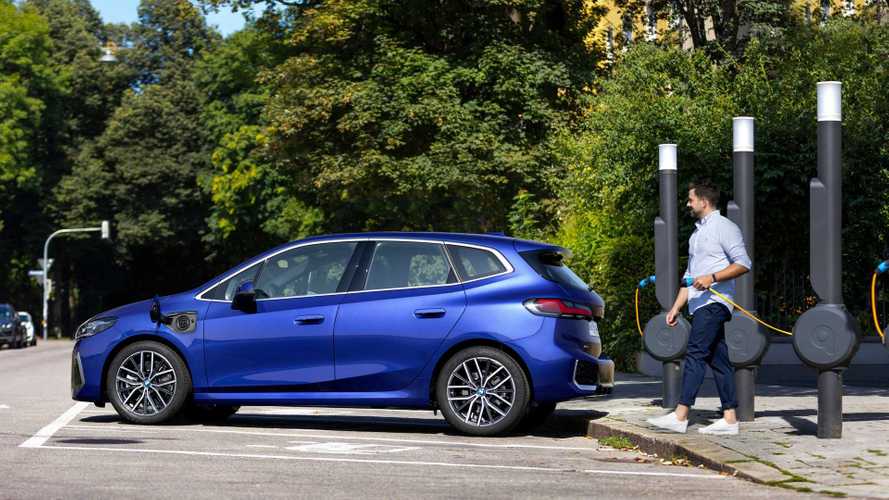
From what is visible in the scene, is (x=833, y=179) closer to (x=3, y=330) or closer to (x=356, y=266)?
(x=356, y=266)

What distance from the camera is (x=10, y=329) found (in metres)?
48.3

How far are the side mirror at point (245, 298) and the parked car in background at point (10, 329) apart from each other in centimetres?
3697

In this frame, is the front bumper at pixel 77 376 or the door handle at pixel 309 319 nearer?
the door handle at pixel 309 319

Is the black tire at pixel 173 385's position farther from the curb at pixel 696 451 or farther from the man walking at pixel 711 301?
the man walking at pixel 711 301

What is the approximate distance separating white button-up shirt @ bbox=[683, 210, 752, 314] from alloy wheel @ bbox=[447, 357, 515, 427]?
64.9 inches

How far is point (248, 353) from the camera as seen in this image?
1255 cm

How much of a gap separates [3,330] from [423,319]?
1507 inches

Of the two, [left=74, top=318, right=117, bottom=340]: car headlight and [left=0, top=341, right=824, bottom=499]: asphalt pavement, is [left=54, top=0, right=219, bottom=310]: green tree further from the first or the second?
[left=0, top=341, right=824, bottom=499]: asphalt pavement

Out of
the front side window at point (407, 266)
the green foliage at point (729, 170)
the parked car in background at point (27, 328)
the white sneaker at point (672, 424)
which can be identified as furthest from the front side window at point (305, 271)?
the parked car in background at point (27, 328)

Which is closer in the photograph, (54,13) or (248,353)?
(248,353)

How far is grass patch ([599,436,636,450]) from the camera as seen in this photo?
36.8ft

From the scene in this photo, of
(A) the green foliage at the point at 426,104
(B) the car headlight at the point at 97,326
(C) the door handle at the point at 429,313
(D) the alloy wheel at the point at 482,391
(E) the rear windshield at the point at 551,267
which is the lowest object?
(D) the alloy wheel at the point at 482,391

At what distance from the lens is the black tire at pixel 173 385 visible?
12.7 metres

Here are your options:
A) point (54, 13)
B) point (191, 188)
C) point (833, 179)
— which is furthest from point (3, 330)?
point (833, 179)
